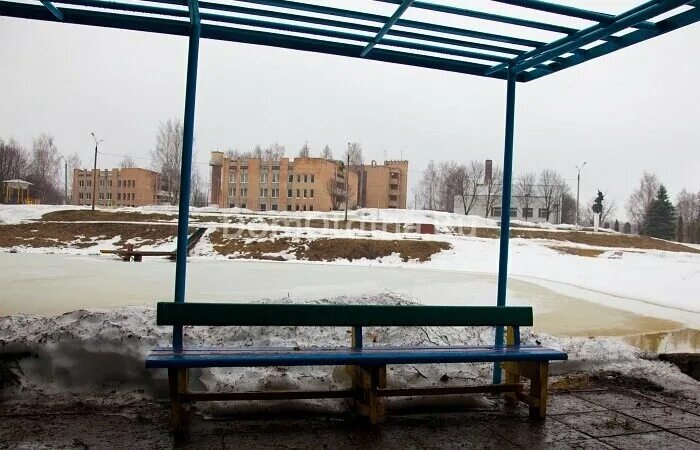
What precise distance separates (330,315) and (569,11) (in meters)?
Answer: 2.69

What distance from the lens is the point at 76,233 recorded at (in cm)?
3722

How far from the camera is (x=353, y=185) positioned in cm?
8219

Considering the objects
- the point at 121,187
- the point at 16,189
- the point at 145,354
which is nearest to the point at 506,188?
the point at 145,354

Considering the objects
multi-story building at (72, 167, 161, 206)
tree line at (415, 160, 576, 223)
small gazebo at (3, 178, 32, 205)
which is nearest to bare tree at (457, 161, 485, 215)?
tree line at (415, 160, 576, 223)

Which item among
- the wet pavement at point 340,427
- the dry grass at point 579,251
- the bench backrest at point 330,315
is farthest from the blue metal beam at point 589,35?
the dry grass at point 579,251

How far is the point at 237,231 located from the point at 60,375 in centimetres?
3136

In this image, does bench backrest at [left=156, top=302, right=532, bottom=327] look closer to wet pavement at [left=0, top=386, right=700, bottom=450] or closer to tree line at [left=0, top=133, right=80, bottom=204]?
wet pavement at [left=0, top=386, right=700, bottom=450]

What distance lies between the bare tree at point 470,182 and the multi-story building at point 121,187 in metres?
38.0

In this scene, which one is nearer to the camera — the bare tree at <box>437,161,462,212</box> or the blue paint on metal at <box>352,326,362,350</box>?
the blue paint on metal at <box>352,326,362,350</box>

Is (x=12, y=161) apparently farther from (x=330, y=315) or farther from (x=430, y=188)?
(x=330, y=315)

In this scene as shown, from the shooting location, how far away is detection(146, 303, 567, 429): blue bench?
151 inches

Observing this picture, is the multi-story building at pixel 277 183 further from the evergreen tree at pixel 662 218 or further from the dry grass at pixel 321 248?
the dry grass at pixel 321 248

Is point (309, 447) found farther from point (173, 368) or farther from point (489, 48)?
point (489, 48)

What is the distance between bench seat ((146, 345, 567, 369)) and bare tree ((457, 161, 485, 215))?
2779 inches
